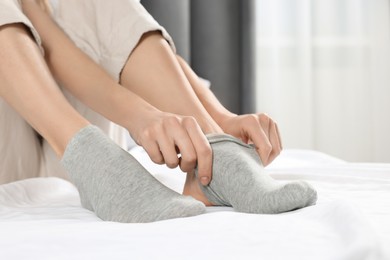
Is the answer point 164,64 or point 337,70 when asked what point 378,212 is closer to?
point 164,64

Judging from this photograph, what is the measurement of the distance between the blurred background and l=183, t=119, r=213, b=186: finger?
7.12 ft

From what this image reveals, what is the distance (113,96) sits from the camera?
1.10 m

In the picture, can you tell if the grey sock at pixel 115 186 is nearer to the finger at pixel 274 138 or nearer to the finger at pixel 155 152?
the finger at pixel 155 152

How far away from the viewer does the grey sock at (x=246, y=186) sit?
0.77 metres

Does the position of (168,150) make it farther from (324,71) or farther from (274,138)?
(324,71)

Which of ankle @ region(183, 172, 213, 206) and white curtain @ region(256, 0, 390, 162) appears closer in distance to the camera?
ankle @ region(183, 172, 213, 206)

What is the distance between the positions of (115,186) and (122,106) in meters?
0.26

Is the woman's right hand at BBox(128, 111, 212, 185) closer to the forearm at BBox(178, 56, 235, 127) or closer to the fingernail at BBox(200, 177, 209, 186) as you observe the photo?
the fingernail at BBox(200, 177, 209, 186)

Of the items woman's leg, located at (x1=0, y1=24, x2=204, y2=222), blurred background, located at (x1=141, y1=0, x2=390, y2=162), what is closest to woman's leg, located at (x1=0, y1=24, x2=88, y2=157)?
→ woman's leg, located at (x1=0, y1=24, x2=204, y2=222)

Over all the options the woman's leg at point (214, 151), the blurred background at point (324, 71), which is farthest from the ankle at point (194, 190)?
the blurred background at point (324, 71)

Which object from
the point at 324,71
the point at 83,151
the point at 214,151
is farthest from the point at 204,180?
the point at 324,71

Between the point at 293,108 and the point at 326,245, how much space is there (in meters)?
2.59

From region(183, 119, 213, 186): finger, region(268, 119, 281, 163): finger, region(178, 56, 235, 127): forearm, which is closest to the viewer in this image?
region(183, 119, 213, 186): finger

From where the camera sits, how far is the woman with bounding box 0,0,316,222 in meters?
0.83
